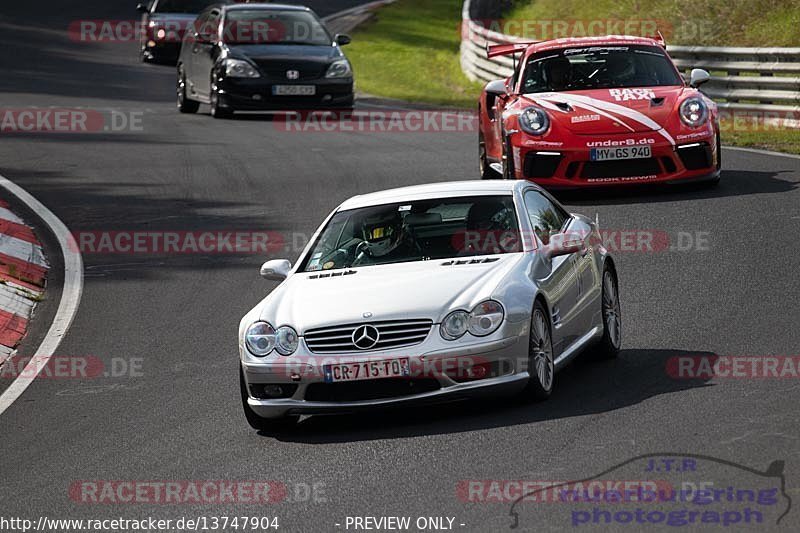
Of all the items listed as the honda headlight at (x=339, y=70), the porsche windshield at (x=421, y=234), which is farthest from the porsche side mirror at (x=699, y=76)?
the honda headlight at (x=339, y=70)

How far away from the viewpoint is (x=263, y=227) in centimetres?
1558

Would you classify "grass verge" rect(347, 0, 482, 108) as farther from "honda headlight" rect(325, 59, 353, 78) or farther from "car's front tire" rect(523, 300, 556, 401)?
"car's front tire" rect(523, 300, 556, 401)

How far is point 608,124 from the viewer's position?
603 inches

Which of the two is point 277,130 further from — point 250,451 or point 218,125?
point 250,451

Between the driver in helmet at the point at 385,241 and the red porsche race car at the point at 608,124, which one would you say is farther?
the red porsche race car at the point at 608,124

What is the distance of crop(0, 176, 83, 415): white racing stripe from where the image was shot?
1041cm

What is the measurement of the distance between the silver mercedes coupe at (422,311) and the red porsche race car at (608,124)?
229 inches

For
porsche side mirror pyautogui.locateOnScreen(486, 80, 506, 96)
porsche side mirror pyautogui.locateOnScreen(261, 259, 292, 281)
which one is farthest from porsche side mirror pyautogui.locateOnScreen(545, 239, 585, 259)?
porsche side mirror pyautogui.locateOnScreen(486, 80, 506, 96)

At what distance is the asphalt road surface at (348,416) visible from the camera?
23.9 feet

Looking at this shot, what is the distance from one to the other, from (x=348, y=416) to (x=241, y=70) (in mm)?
15644

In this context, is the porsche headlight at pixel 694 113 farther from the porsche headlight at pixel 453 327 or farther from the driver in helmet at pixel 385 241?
the porsche headlight at pixel 453 327

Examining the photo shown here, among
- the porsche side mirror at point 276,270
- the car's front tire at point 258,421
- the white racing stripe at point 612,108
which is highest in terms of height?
the porsche side mirror at point 276,270

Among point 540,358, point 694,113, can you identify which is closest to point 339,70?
point 694,113

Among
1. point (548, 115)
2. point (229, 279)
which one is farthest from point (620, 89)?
point (229, 279)
